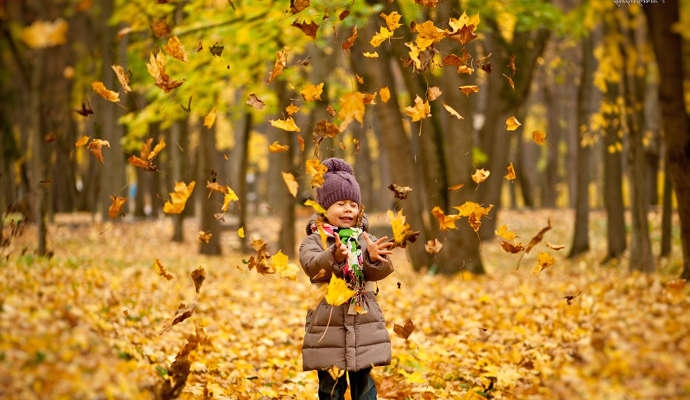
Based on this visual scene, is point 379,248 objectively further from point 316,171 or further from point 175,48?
point 175,48

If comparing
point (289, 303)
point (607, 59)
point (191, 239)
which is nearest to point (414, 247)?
point (289, 303)

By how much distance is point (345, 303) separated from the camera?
3566 mm

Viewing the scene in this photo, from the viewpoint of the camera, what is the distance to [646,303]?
23.2 ft

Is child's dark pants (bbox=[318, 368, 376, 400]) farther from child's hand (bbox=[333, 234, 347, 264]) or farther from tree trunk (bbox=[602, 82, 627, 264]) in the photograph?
tree trunk (bbox=[602, 82, 627, 264])

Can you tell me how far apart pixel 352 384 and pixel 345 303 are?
0.50m

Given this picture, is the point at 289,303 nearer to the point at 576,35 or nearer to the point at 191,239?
the point at 576,35

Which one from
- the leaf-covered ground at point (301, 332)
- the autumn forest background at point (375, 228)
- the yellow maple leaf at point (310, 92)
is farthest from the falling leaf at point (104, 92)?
the leaf-covered ground at point (301, 332)

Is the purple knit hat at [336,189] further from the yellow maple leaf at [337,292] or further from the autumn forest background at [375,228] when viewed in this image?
the yellow maple leaf at [337,292]

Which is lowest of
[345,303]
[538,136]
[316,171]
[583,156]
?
[345,303]

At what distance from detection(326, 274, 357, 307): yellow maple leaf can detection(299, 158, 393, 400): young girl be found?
0.34 ft

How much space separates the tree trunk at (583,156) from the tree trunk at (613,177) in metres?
0.84

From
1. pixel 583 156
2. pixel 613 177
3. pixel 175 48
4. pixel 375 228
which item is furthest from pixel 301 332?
pixel 375 228

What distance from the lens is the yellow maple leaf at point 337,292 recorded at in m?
3.33

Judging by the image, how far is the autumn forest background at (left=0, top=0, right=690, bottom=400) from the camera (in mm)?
3723
